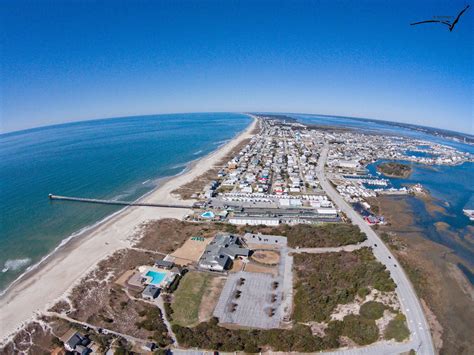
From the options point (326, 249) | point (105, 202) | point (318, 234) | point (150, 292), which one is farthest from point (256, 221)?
point (105, 202)

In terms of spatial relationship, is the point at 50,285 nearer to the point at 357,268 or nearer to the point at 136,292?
the point at 136,292

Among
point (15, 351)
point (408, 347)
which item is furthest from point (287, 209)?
point (15, 351)

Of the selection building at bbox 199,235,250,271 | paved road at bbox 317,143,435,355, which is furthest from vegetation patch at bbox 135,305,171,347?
paved road at bbox 317,143,435,355

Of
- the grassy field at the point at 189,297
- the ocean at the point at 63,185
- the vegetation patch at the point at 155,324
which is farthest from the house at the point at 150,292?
the ocean at the point at 63,185

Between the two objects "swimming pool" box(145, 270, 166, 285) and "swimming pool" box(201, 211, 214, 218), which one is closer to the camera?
"swimming pool" box(145, 270, 166, 285)

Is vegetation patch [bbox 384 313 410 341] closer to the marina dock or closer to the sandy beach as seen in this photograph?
the sandy beach

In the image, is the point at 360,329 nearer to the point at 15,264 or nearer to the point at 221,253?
the point at 221,253
